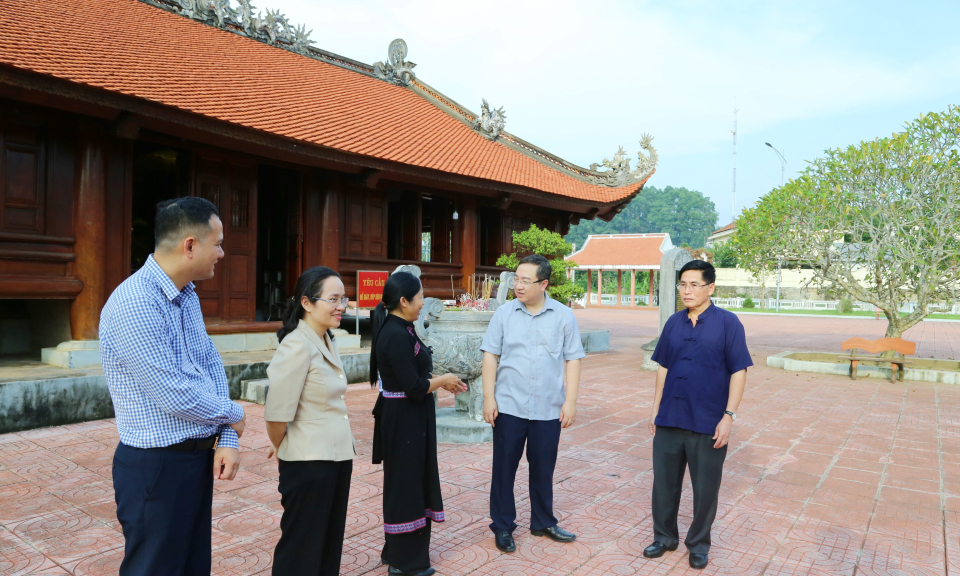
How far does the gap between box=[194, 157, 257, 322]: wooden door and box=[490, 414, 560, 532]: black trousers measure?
21.0ft

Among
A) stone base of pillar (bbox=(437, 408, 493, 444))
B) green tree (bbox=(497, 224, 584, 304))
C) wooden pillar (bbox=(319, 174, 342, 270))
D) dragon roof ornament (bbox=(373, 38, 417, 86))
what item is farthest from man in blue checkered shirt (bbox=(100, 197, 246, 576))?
dragon roof ornament (bbox=(373, 38, 417, 86))

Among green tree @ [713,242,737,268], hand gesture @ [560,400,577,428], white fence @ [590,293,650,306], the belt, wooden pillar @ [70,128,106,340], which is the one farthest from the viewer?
green tree @ [713,242,737,268]

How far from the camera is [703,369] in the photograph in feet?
11.1

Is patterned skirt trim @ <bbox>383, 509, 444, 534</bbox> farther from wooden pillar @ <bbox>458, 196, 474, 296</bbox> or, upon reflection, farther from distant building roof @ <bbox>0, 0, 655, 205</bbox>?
wooden pillar @ <bbox>458, 196, 474, 296</bbox>

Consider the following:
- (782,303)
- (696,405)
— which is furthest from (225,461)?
(782,303)

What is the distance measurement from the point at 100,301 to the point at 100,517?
170 inches

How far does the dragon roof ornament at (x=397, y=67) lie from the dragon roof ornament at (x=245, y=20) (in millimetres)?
1852

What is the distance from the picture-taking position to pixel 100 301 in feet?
24.0

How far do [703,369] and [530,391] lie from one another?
0.94 meters

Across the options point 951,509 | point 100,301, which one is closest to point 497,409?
point 951,509

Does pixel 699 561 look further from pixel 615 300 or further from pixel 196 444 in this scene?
pixel 615 300

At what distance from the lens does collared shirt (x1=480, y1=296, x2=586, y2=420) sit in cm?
349

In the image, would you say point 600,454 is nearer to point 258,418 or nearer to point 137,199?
point 258,418

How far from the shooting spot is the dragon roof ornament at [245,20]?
1146 centimetres
